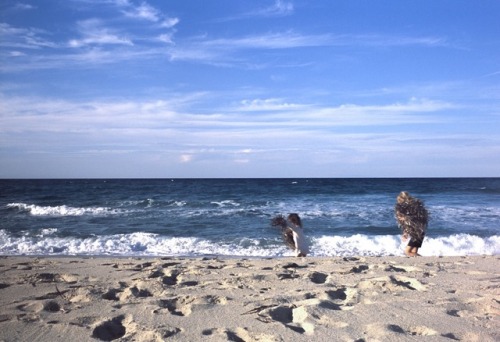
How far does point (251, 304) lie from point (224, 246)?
26.8ft

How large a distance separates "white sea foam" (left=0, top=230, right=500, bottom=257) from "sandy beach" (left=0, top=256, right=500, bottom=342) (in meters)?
4.91

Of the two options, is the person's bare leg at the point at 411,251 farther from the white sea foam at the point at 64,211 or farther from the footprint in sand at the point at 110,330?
the white sea foam at the point at 64,211

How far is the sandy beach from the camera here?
11.6 feet

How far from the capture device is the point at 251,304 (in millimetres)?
4367

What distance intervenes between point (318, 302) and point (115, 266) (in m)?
4.14

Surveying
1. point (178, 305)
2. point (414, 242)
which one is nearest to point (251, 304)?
point (178, 305)

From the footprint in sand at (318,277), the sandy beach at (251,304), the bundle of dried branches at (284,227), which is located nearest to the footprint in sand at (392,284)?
the sandy beach at (251,304)

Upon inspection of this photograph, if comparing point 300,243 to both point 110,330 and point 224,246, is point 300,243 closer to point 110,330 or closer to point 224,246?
point 224,246

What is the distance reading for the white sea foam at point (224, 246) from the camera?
1135 centimetres

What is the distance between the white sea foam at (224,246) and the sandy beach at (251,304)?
4913mm

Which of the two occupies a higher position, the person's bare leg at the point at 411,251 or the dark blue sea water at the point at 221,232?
the person's bare leg at the point at 411,251

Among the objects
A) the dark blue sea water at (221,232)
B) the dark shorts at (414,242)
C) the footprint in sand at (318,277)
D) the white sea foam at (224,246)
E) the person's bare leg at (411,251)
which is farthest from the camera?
the dark blue sea water at (221,232)

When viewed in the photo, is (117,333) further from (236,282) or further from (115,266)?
(115,266)

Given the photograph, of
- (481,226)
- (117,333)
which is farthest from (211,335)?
(481,226)
